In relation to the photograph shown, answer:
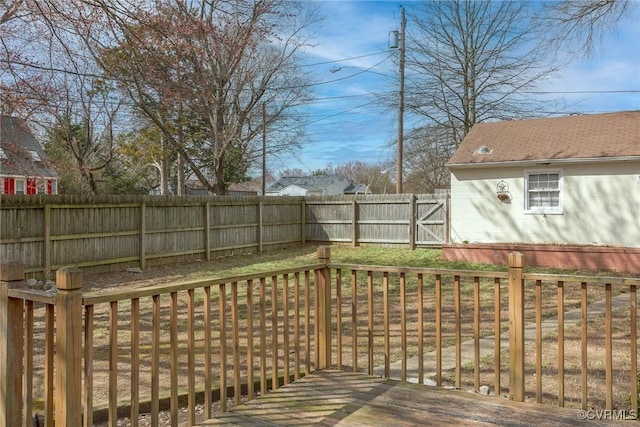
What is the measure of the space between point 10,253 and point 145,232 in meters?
2.96

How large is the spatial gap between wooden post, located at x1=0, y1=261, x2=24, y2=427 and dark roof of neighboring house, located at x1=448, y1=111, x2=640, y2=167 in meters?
11.6

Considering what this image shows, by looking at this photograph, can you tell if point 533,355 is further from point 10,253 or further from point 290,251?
point 290,251

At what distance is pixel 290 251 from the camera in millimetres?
14617

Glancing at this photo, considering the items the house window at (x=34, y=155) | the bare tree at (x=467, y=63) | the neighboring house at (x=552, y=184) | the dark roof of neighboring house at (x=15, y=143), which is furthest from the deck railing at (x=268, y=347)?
the bare tree at (x=467, y=63)

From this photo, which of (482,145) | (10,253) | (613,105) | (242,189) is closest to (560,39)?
→ (482,145)

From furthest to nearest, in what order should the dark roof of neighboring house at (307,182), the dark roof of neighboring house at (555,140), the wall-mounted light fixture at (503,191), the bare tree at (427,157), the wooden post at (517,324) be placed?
1. the dark roof of neighboring house at (307,182)
2. the bare tree at (427,157)
3. the wall-mounted light fixture at (503,191)
4. the dark roof of neighboring house at (555,140)
5. the wooden post at (517,324)

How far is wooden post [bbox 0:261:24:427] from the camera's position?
234 cm

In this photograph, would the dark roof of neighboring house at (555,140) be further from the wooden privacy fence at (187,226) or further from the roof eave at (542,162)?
the wooden privacy fence at (187,226)

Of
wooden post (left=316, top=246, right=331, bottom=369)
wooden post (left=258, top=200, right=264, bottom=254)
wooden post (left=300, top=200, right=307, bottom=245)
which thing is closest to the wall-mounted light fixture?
wooden post (left=300, top=200, right=307, bottom=245)

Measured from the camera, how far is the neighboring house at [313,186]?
42750mm

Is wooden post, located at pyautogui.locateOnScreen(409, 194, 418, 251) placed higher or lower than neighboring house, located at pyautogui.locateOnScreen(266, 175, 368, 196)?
lower

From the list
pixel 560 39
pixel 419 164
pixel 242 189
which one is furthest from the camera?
pixel 242 189

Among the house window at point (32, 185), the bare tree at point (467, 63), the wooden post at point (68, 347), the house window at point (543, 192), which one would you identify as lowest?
the wooden post at point (68, 347)

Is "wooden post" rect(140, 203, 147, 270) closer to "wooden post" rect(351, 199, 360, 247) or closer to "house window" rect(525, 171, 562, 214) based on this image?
"wooden post" rect(351, 199, 360, 247)
